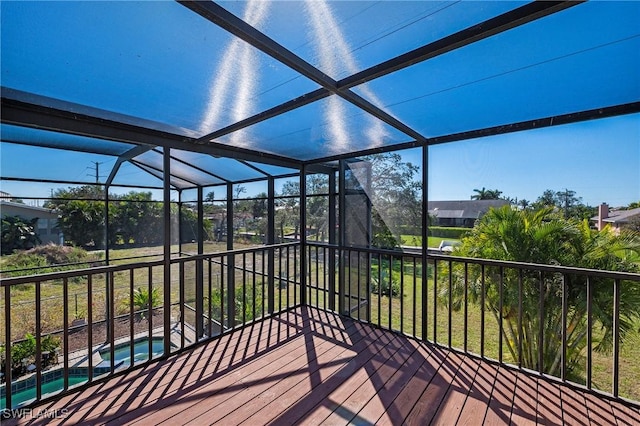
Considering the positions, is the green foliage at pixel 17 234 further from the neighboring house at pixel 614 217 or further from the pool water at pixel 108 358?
the neighboring house at pixel 614 217

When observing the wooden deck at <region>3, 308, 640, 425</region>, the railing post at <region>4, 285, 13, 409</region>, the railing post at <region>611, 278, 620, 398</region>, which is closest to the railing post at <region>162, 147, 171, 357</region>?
the wooden deck at <region>3, 308, 640, 425</region>

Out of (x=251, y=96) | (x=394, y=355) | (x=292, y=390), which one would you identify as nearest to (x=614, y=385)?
(x=394, y=355)

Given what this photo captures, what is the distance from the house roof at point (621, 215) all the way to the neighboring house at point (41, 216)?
34.0 ft

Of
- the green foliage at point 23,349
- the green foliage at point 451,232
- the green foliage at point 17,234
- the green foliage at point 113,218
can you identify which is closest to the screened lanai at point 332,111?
the green foliage at point 451,232

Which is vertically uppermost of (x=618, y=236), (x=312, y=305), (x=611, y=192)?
(x=611, y=192)

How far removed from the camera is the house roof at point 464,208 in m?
4.57

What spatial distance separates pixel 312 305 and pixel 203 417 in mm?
2375

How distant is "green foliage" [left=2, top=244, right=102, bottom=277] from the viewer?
6152 mm

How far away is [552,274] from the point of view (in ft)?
14.1

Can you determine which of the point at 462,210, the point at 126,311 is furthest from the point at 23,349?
the point at 462,210

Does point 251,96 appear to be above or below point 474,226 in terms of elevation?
above

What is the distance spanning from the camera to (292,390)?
2102 millimetres

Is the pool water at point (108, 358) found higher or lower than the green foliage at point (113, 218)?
lower

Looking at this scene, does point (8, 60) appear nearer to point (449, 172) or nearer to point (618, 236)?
point (449, 172)
